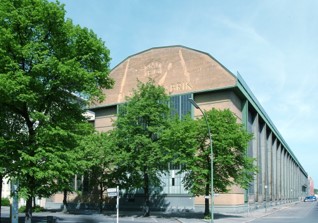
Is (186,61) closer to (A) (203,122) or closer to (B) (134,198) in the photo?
(A) (203,122)

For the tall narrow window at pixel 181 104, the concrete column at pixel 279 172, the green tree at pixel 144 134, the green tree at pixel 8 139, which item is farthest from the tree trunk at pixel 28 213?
the concrete column at pixel 279 172

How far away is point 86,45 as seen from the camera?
2344 cm

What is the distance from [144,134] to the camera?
142 feet

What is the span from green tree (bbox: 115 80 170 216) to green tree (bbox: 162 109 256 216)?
264 cm

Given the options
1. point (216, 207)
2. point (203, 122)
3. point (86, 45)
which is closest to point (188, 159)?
point (203, 122)

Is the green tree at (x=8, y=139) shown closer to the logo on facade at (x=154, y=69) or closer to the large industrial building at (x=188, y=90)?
the large industrial building at (x=188, y=90)

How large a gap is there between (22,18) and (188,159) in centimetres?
2184

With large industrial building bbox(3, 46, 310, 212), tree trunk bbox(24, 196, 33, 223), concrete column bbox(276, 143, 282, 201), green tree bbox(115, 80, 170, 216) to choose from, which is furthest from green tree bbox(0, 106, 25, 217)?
concrete column bbox(276, 143, 282, 201)

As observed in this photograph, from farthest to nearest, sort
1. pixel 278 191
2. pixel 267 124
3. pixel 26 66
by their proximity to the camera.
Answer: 1. pixel 278 191
2. pixel 267 124
3. pixel 26 66

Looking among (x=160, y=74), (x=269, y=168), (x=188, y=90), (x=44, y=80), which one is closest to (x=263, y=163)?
(x=269, y=168)

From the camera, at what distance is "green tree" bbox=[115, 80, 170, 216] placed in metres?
41.6

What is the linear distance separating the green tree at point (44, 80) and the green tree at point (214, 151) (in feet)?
52.2

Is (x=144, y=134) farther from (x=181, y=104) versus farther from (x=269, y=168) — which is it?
(x=269, y=168)

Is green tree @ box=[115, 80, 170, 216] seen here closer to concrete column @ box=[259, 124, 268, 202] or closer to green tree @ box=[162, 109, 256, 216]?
green tree @ box=[162, 109, 256, 216]
